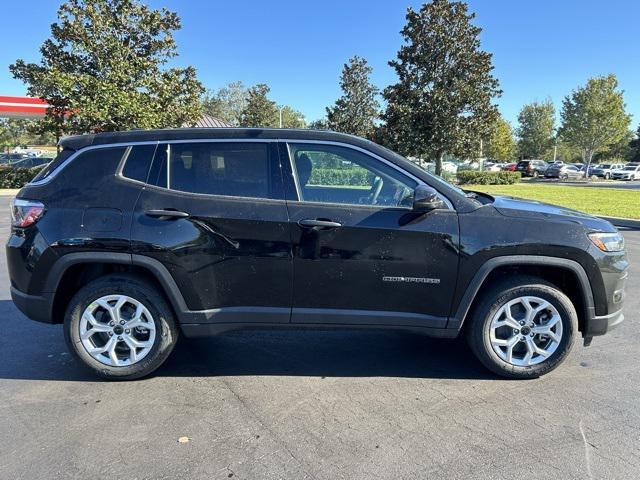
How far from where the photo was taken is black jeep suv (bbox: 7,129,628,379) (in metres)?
3.39

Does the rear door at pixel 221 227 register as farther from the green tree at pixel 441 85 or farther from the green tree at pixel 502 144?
the green tree at pixel 502 144

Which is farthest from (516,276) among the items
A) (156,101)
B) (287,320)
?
(156,101)

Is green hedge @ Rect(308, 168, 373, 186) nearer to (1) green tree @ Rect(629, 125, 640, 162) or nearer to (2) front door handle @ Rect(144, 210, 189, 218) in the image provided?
(2) front door handle @ Rect(144, 210, 189, 218)

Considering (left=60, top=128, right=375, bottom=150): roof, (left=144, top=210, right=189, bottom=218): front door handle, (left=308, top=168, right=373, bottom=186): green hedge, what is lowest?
(left=144, top=210, right=189, bottom=218): front door handle

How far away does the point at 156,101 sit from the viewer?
2039cm

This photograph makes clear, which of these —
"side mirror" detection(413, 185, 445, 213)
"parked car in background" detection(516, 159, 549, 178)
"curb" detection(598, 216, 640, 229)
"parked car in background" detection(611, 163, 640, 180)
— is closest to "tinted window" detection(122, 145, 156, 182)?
"side mirror" detection(413, 185, 445, 213)

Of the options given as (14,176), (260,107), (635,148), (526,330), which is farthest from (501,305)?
(635,148)

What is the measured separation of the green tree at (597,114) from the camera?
39.1 meters

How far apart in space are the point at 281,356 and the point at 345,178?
5.34 feet

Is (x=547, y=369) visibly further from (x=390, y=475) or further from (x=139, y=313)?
(x=139, y=313)

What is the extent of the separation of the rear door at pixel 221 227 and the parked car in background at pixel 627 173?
163 feet

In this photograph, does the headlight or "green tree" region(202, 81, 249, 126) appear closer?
the headlight

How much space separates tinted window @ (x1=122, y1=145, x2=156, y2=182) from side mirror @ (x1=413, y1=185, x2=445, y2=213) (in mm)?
1982

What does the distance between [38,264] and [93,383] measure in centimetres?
98
